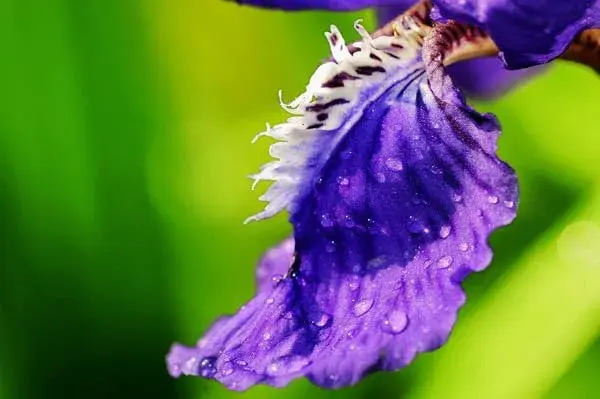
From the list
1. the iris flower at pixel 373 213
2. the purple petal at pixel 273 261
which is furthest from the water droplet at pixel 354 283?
the purple petal at pixel 273 261

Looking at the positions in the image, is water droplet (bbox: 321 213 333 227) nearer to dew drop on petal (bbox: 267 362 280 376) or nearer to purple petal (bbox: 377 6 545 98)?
dew drop on petal (bbox: 267 362 280 376)

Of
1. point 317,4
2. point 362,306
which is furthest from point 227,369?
point 317,4

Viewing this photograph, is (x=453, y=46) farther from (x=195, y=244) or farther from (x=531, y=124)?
(x=531, y=124)

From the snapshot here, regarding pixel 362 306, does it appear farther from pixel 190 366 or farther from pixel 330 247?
pixel 190 366

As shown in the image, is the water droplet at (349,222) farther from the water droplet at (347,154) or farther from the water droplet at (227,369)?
the water droplet at (227,369)

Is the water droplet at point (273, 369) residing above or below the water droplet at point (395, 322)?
below

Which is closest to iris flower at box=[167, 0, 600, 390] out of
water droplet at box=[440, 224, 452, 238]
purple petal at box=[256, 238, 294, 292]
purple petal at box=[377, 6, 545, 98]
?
water droplet at box=[440, 224, 452, 238]
